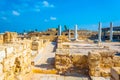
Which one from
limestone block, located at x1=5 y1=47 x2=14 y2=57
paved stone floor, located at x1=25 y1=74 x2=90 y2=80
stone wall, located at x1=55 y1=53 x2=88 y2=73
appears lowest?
paved stone floor, located at x1=25 y1=74 x2=90 y2=80

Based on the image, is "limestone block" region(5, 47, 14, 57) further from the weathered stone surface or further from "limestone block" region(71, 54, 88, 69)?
"limestone block" region(71, 54, 88, 69)

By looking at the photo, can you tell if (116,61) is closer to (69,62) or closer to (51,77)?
(69,62)

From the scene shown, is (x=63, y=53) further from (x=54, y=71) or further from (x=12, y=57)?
(x=12, y=57)

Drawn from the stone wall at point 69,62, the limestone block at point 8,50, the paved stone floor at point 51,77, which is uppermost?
the limestone block at point 8,50

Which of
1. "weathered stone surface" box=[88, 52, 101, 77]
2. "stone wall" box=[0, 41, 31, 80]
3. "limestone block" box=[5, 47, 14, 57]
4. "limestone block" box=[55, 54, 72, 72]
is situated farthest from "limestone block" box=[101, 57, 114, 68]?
"limestone block" box=[5, 47, 14, 57]

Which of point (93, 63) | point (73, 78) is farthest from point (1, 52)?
point (93, 63)

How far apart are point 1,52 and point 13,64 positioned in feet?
4.12

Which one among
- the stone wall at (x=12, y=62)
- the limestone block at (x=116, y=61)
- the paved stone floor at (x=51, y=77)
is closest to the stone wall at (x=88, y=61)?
the limestone block at (x=116, y=61)

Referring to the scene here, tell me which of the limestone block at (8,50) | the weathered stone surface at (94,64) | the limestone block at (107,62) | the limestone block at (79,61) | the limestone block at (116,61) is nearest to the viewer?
the limestone block at (8,50)

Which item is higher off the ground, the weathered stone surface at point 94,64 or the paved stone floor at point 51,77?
the weathered stone surface at point 94,64

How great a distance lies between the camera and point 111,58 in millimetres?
8875

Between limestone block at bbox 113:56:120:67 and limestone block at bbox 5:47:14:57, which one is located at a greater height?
limestone block at bbox 5:47:14:57

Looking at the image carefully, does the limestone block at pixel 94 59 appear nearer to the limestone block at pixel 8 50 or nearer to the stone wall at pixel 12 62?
the stone wall at pixel 12 62

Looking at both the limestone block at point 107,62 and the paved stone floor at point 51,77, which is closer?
the paved stone floor at point 51,77
